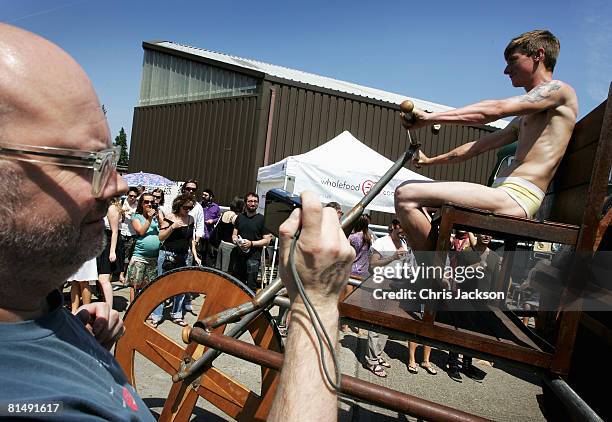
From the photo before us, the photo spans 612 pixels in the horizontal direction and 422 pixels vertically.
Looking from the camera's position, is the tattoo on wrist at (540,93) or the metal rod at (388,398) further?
the tattoo on wrist at (540,93)

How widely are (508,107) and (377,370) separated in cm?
351

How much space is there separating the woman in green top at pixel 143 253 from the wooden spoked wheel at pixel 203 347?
2976mm

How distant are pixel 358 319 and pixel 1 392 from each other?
136 centimetres

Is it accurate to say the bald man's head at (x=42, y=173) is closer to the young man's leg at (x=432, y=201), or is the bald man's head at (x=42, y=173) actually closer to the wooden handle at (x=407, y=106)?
the wooden handle at (x=407, y=106)

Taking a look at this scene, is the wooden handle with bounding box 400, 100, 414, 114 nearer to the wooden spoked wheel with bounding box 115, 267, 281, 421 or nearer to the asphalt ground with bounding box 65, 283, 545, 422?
the wooden spoked wheel with bounding box 115, 267, 281, 421

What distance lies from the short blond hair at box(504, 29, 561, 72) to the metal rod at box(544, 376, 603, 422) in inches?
61.7

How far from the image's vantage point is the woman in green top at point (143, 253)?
5.48m

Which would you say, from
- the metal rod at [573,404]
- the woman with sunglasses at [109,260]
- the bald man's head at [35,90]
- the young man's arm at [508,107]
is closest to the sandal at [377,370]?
the woman with sunglasses at [109,260]

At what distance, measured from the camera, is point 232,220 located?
7016 mm

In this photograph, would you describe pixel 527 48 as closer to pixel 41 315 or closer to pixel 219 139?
pixel 41 315

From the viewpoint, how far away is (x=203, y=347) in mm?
2396

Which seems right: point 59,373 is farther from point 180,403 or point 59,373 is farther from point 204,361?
point 180,403

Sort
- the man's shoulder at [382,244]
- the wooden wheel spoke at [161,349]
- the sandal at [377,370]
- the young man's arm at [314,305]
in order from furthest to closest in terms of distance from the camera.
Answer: the man's shoulder at [382,244], the sandal at [377,370], the wooden wheel spoke at [161,349], the young man's arm at [314,305]

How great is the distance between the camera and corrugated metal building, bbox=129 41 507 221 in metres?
12.6
